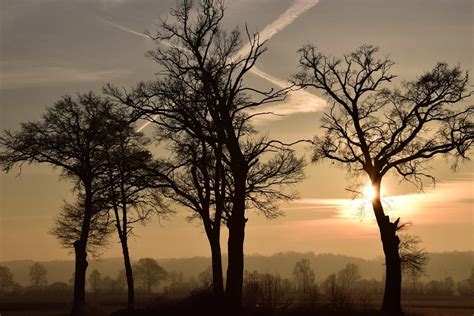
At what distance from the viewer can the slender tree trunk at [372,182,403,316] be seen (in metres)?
29.2

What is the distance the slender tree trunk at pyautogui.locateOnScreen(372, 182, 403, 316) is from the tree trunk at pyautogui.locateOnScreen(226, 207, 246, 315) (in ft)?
28.7

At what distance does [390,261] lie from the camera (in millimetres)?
30297

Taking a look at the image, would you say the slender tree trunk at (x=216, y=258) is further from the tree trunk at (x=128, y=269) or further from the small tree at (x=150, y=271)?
the small tree at (x=150, y=271)

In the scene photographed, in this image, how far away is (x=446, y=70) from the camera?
30.4 meters

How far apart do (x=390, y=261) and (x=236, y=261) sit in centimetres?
986

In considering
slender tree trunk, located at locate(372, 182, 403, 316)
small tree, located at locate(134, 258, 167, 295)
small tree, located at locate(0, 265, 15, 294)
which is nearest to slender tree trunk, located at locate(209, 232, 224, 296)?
slender tree trunk, located at locate(372, 182, 403, 316)

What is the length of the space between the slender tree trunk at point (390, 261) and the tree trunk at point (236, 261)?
8753 mm

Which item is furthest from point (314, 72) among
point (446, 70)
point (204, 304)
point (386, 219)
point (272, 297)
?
point (204, 304)

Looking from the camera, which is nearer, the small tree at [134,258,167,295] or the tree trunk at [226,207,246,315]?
the tree trunk at [226,207,246,315]

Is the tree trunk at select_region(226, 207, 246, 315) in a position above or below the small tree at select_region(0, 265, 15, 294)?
above

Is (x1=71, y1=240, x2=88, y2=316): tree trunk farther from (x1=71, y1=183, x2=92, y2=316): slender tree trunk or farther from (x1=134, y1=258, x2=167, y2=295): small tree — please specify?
(x1=134, y1=258, x2=167, y2=295): small tree

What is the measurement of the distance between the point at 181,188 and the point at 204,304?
12.0 metres

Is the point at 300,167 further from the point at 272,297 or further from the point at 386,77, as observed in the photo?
the point at 272,297

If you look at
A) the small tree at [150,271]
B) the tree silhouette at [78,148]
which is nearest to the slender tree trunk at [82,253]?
the tree silhouette at [78,148]
